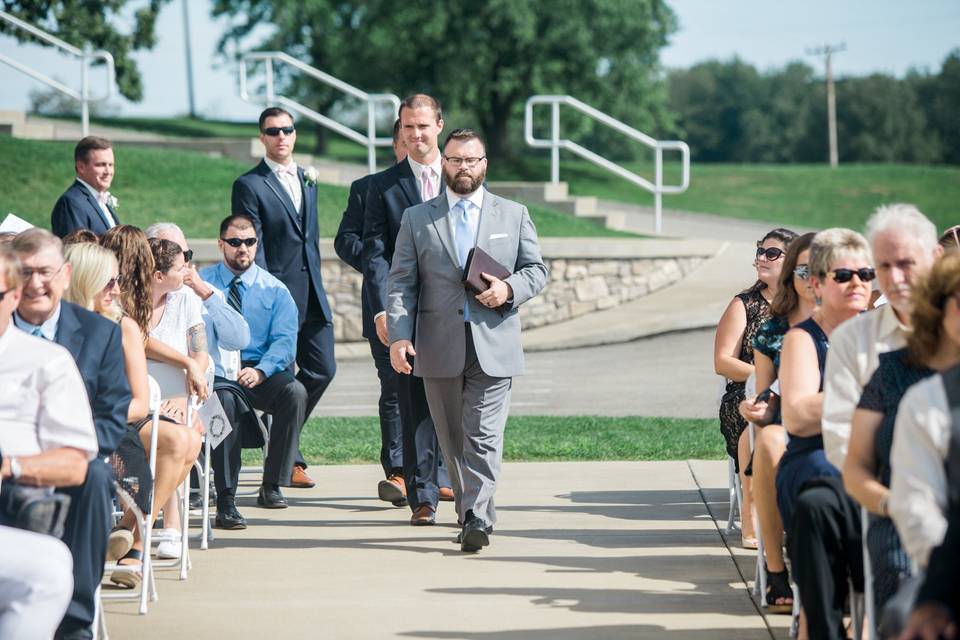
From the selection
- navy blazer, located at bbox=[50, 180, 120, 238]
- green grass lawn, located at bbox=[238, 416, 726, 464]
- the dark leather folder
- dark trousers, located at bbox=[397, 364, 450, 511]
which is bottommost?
green grass lawn, located at bbox=[238, 416, 726, 464]

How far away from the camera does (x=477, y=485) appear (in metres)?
7.09

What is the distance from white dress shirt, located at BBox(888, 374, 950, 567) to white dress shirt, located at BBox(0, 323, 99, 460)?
254 centimetres

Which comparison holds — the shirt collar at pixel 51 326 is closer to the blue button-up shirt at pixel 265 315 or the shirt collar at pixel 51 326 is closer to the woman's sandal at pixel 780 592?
the woman's sandal at pixel 780 592

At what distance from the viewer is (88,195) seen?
8789 mm

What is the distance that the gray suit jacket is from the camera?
7.23 meters

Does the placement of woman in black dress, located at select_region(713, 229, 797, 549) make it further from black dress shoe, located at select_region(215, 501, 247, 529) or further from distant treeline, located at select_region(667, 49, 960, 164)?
distant treeline, located at select_region(667, 49, 960, 164)

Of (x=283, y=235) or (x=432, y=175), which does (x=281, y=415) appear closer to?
(x=283, y=235)

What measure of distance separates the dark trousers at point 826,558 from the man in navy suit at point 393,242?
3.37m

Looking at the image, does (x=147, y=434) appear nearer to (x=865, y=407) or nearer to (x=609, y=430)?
(x=865, y=407)

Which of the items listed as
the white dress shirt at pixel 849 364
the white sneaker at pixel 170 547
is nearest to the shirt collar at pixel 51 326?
the white sneaker at pixel 170 547

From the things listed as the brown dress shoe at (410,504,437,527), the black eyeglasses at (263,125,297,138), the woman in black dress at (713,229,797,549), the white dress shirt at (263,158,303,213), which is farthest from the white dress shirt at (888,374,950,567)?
the white dress shirt at (263,158,303,213)

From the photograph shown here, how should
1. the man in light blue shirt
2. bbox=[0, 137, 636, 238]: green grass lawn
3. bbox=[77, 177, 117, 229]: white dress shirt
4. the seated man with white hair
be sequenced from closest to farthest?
the seated man with white hair, the man in light blue shirt, bbox=[77, 177, 117, 229]: white dress shirt, bbox=[0, 137, 636, 238]: green grass lawn

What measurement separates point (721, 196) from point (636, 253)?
19065 mm

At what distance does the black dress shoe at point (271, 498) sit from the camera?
27.6 ft
